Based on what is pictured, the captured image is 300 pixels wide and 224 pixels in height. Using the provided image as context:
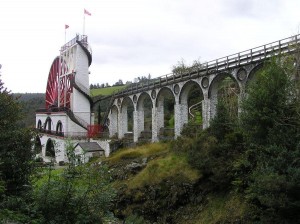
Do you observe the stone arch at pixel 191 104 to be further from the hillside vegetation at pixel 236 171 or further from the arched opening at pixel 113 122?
the arched opening at pixel 113 122

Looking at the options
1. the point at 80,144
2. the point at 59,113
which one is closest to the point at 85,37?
the point at 59,113

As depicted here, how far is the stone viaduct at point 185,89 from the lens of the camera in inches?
786

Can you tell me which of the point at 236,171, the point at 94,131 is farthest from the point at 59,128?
the point at 236,171

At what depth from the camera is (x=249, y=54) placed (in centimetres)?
2030

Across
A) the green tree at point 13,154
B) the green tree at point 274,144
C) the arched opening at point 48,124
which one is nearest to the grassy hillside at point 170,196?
the green tree at point 274,144

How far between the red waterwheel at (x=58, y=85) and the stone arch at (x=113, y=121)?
19.2 feet

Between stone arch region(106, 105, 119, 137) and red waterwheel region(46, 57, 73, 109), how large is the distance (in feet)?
19.2

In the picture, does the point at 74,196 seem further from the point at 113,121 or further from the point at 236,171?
the point at 113,121

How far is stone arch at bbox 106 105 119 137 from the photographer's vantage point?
128ft

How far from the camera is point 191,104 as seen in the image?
1586 inches

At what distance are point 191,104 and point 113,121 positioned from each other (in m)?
9.02

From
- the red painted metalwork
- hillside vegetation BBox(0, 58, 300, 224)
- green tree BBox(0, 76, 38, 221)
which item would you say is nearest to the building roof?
the red painted metalwork

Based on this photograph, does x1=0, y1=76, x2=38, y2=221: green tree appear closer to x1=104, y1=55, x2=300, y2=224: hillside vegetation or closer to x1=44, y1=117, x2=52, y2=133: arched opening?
x1=104, y1=55, x2=300, y2=224: hillside vegetation

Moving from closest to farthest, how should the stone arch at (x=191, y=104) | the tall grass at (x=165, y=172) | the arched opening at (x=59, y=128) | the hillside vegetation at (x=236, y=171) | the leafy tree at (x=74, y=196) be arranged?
the leafy tree at (x=74, y=196), the hillside vegetation at (x=236, y=171), the tall grass at (x=165, y=172), the stone arch at (x=191, y=104), the arched opening at (x=59, y=128)
